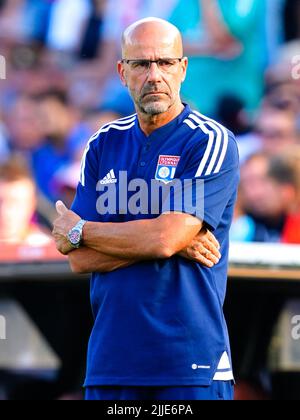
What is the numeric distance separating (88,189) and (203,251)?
62cm

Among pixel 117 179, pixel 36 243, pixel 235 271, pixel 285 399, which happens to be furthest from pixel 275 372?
pixel 117 179

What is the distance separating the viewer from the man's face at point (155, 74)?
4.92 metres

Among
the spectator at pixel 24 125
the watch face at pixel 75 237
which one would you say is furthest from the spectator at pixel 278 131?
the watch face at pixel 75 237

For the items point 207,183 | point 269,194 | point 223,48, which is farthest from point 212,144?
A: point 223,48

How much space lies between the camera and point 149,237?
4.73m

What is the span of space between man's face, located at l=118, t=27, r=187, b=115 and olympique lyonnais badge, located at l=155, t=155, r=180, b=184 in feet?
0.68

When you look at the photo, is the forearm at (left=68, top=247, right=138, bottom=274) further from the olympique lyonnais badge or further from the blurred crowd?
the blurred crowd

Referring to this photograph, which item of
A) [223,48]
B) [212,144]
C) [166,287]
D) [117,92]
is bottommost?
[166,287]

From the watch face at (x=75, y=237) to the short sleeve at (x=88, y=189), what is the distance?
0.09 m

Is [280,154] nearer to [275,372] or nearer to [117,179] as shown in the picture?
[275,372]

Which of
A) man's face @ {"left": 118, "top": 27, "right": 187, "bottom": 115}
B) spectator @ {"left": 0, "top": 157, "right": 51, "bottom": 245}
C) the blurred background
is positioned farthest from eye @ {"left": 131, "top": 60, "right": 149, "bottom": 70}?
spectator @ {"left": 0, "top": 157, "right": 51, "bottom": 245}

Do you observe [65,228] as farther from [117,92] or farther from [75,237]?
[117,92]

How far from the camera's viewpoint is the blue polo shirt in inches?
187

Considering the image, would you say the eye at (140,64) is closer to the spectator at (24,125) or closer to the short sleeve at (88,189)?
the short sleeve at (88,189)
